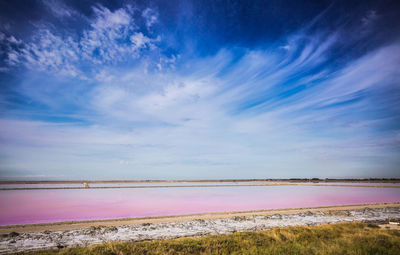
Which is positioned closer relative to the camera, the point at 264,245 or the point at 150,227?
the point at 264,245

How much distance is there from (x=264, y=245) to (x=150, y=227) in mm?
5797

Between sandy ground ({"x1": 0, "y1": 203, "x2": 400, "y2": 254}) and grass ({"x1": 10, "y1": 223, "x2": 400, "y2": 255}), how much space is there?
1419mm

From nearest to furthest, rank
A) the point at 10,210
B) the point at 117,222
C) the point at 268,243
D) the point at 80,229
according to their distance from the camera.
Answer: the point at 268,243
the point at 80,229
the point at 117,222
the point at 10,210

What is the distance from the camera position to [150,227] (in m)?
10.6

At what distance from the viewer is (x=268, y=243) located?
7809 millimetres

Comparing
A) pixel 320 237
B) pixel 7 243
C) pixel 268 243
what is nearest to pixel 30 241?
pixel 7 243

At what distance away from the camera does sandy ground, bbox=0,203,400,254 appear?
8234 mm

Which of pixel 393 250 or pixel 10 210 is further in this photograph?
pixel 10 210

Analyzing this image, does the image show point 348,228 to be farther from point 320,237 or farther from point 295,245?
point 295,245

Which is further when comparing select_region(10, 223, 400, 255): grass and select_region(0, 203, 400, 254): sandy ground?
select_region(0, 203, 400, 254): sandy ground

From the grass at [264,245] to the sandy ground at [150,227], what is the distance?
4.66ft

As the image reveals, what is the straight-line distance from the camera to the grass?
673cm

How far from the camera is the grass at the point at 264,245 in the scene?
22.1 ft

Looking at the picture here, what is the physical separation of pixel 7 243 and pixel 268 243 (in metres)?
9.81
